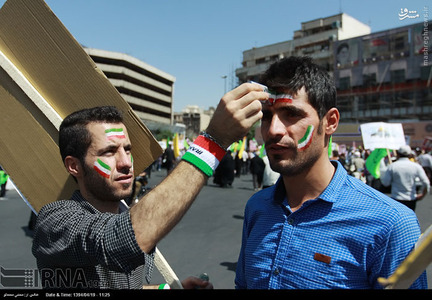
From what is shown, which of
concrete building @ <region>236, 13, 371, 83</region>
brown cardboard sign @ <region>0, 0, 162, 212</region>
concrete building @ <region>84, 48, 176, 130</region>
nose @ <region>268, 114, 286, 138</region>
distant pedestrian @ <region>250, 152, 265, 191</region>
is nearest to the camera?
nose @ <region>268, 114, 286, 138</region>

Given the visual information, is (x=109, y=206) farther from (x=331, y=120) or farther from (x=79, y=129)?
(x=331, y=120)

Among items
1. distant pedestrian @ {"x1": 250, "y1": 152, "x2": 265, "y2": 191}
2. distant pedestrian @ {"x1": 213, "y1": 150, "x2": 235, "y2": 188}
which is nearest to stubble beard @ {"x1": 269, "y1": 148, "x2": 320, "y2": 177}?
distant pedestrian @ {"x1": 250, "y1": 152, "x2": 265, "y2": 191}

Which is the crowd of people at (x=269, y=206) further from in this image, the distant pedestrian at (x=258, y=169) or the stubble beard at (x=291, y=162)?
the distant pedestrian at (x=258, y=169)

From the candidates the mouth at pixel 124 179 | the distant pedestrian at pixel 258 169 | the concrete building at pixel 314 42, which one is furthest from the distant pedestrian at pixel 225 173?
the concrete building at pixel 314 42

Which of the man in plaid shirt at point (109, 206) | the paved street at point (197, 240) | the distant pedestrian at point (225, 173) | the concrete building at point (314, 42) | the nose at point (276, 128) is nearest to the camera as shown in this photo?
the man in plaid shirt at point (109, 206)

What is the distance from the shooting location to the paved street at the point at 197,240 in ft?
18.1

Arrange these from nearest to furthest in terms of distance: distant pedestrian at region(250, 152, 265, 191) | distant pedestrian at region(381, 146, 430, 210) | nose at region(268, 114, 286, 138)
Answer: nose at region(268, 114, 286, 138)
distant pedestrian at region(381, 146, 430, 210)
distant pedestrian at region(250, 152, 265, 191)

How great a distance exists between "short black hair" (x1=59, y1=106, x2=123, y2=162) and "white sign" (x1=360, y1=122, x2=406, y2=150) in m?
7.00

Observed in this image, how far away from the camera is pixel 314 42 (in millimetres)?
68188

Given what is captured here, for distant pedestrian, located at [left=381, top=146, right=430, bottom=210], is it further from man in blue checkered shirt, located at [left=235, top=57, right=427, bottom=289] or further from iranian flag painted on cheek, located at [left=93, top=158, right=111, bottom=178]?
iranian flag painted on cheek, located at [left=93, top=158, right=111, bottom=178]

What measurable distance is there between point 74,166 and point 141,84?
80203 millimetres

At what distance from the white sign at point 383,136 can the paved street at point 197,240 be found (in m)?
2.01

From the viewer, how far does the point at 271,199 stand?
186 centimetres

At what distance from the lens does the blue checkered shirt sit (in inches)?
56.9
